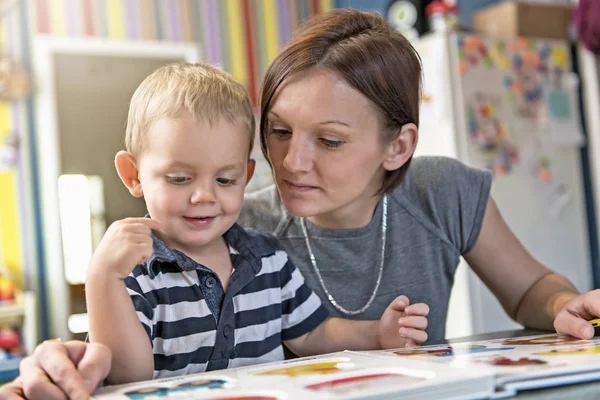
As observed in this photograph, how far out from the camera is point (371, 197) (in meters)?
1.31

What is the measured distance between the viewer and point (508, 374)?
2.03 feet

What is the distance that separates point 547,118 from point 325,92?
2981mm

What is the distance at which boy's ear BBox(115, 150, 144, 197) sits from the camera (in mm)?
954

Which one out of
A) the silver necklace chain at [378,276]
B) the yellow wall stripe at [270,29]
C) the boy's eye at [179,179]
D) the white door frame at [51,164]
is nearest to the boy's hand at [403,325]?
the silver necklace chain at [378,276]

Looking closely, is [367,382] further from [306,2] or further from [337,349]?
[306,2]

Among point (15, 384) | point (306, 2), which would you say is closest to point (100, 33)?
point (306, 2)

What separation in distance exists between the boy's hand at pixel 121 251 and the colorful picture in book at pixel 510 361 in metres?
0.36

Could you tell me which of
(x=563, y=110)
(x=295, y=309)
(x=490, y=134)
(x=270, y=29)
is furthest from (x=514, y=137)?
(x=295, y=309)

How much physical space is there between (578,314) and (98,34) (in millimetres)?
3854

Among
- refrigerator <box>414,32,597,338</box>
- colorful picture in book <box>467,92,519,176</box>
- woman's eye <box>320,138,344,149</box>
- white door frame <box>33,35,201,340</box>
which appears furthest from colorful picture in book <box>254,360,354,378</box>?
white door frame <box>33,35,201,340</box>

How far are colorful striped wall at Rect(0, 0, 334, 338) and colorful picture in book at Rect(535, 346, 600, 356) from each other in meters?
3.84

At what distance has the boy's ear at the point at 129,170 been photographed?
3.13ft

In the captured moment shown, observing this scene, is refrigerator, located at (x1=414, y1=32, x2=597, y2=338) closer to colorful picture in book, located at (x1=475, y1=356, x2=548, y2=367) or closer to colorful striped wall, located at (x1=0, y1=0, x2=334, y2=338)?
colorful striped wall, located at (x1=0, y1=0, x2=334, y2=338)

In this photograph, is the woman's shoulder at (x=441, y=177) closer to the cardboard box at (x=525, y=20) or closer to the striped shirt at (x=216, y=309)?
the striped shirt at (x=216, y=309)
